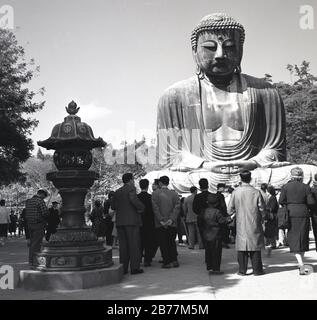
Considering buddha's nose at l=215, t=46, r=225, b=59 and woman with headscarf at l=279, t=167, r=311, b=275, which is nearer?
woman with headscarf at l=279, t=167, r=311, b=275

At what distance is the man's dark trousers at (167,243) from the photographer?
7902 millimetres

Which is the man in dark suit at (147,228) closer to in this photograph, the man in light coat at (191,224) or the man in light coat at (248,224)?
the man in light coat at (248,224)

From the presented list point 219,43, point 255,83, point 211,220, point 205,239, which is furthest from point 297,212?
point 255,83

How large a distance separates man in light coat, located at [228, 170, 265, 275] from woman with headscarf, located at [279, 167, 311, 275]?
413 millimetres

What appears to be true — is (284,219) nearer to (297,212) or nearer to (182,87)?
(297,212)

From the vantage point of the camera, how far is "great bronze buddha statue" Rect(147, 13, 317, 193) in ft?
52.7

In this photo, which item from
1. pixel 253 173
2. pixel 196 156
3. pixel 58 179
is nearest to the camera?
pixel 58 179

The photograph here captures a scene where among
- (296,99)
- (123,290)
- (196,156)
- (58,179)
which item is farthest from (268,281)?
(296,99)

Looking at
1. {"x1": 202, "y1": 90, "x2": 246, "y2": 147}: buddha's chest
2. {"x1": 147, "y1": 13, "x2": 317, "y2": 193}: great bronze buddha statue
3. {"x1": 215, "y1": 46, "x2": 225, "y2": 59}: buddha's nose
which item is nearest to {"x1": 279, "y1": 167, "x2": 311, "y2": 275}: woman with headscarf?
{"x1": 147, "y1": 13, "x2": 317, "y2": 193}: great bronze buddha statue

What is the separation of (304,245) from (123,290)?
274cm

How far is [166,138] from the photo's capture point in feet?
55.9

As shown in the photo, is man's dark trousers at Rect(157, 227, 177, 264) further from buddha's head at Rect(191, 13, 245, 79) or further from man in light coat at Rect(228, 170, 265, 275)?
buddha's head at Rect(191, 13, 245, 79)

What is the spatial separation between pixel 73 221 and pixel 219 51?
11078mm
